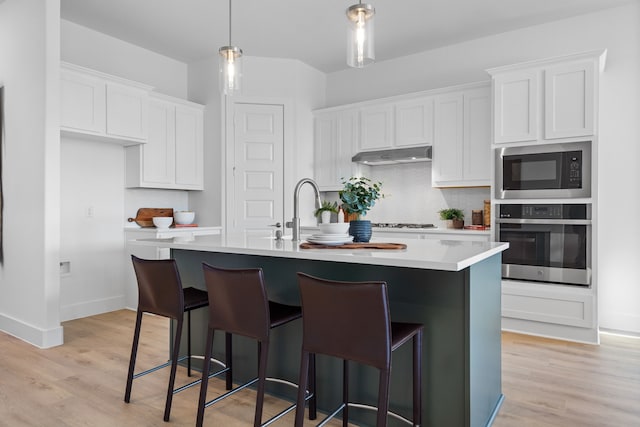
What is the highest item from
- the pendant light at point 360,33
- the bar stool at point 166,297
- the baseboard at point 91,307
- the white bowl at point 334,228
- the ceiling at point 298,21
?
the ceiling at point 298,21

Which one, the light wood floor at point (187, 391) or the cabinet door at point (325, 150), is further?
the cabinet door at point (325, 150)

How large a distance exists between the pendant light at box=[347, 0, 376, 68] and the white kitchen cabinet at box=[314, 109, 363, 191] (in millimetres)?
2958

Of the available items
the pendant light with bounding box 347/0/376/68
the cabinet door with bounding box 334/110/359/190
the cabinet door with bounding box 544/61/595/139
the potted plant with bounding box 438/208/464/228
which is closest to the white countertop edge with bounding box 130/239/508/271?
the pendant light with bounding box 347/0/376/68

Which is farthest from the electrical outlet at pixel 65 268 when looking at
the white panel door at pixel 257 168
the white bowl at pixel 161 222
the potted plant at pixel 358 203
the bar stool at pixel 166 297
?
the potted plant at pixel 358 203

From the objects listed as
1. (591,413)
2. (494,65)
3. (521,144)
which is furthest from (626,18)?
(591,413)

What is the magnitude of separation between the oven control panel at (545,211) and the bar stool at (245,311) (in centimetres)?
258

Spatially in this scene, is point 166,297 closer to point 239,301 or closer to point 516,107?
point 239,301

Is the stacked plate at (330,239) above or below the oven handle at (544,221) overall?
below

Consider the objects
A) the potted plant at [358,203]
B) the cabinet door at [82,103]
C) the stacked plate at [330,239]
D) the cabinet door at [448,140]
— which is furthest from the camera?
the cabinet door at [448,140]

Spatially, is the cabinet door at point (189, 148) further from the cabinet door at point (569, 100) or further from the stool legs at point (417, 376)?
the stool legs at point (417, 376)

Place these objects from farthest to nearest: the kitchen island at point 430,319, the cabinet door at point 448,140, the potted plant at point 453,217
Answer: the potted plant at point 453,217 → the cabinet door at point 448,140 → the kitchen island at point 430,319

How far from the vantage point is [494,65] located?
15.0ft

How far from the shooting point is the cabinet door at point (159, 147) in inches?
187

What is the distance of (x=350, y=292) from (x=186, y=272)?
5.52 ft
